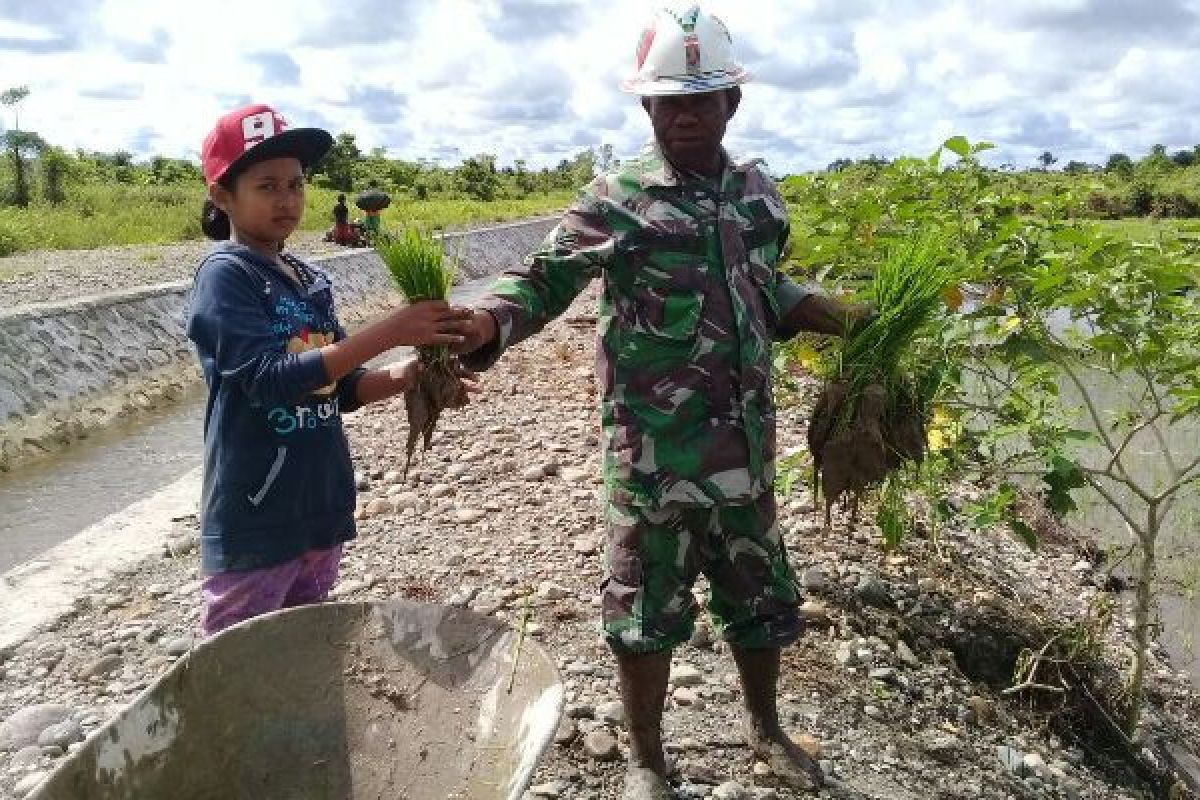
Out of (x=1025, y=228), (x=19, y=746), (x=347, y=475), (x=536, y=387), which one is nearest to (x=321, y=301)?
(x=347, y=475)

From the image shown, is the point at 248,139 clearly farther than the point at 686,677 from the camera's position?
No

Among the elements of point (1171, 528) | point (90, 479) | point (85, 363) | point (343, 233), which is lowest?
point (1171, 528)

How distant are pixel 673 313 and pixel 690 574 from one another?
29.2 inches

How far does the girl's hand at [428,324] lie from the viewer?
2275 millimetres

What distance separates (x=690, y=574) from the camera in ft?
9.11

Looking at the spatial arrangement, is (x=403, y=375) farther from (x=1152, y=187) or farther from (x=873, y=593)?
(x=1152, y=187)

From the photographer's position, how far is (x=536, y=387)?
8875mm

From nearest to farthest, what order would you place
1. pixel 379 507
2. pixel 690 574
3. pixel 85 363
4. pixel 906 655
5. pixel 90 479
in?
pixel 690 574 < pixel 906 655 < pixel 379 507 < pixel 90 479 < pixel 85 363

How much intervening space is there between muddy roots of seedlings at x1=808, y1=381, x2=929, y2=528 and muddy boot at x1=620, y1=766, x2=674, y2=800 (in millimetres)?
885

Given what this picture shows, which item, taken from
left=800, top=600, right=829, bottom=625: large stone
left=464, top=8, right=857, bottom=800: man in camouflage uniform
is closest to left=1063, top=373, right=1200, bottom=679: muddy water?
left=800, top=600, right=829, bottom=625: large stone

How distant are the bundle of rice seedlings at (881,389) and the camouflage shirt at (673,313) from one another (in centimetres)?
25

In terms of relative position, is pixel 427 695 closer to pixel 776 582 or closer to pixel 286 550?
pixel 286 550

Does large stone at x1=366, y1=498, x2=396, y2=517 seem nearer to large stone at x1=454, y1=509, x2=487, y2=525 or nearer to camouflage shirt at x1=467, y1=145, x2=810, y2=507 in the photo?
large stone at x1=454, y1=509, x2=487, y2=525

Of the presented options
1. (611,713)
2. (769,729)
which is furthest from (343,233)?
(769,729)
